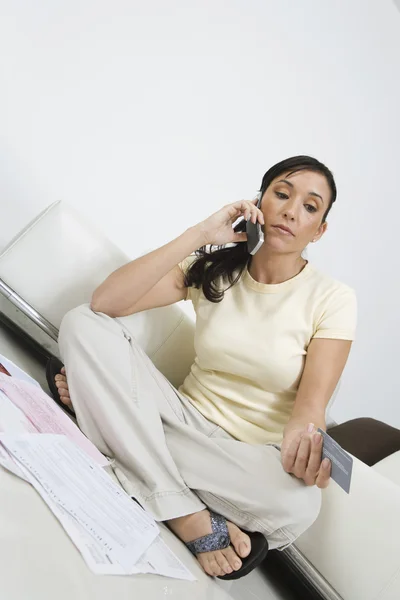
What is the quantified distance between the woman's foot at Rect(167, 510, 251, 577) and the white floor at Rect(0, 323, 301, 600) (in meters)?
0.05

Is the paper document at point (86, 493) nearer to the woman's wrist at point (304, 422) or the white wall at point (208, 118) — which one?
the woman's wrist at point (304, 422)

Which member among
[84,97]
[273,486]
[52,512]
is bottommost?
[273,486]

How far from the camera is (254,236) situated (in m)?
1.50

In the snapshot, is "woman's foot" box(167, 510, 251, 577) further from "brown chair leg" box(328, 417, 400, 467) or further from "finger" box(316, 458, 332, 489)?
"brown chair leg" box(328, 417, 400, 467)

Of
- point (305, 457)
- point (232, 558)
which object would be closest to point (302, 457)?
point (305, 457)

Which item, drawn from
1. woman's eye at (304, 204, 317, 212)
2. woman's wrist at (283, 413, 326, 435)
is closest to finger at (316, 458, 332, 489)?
woman's wrist at (283, 413, 326, 435)

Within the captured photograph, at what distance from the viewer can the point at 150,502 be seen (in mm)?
1152

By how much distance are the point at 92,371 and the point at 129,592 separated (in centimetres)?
54

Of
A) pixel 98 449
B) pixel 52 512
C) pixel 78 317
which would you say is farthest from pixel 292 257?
pixel 52 512

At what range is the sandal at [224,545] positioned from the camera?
1.09 m

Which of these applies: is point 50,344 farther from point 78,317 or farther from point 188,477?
point 188,477

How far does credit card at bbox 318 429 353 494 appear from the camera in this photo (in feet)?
3.26

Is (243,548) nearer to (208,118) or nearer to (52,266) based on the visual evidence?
(52,266)

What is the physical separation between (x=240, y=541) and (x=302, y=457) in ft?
0.68
